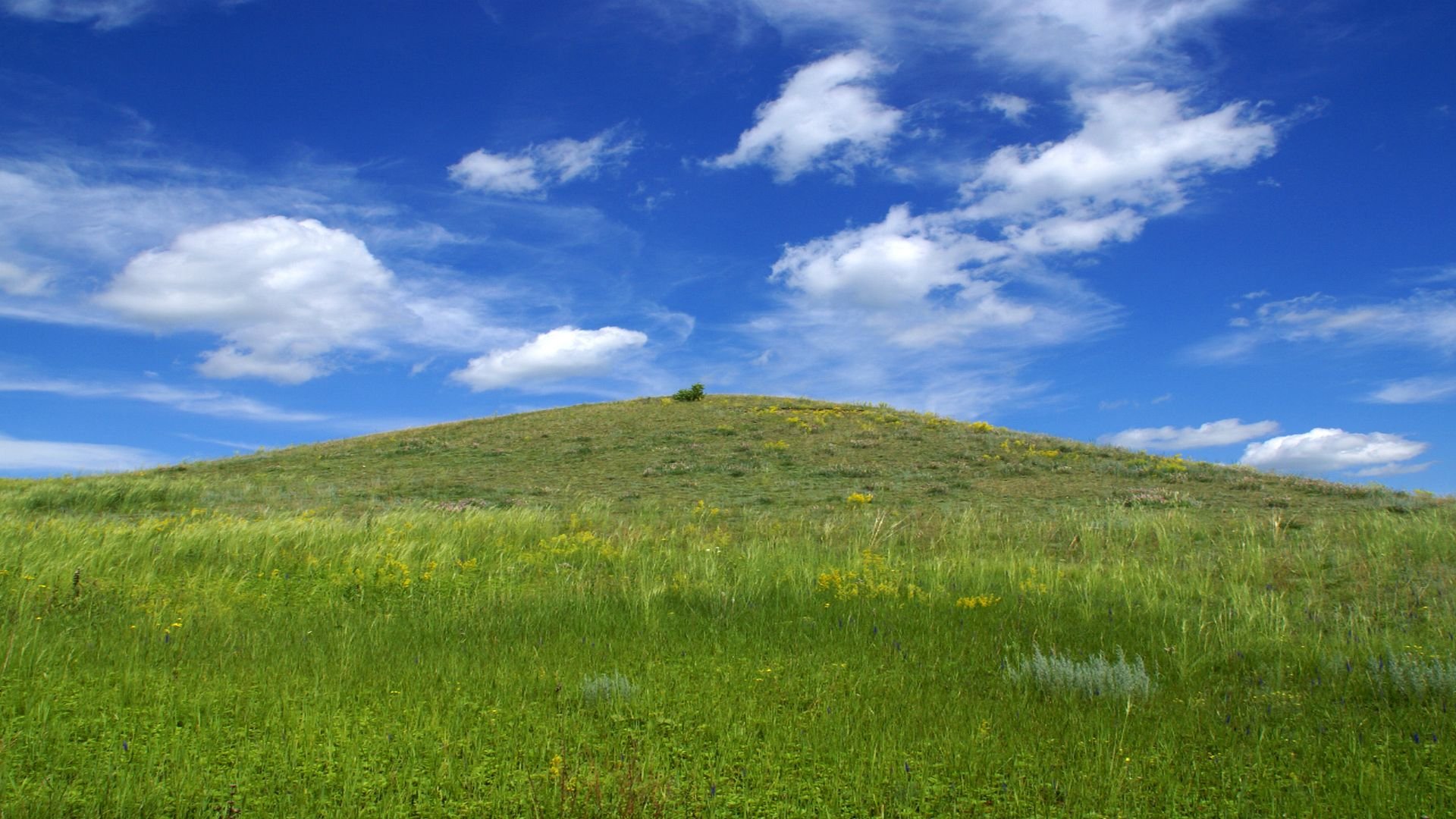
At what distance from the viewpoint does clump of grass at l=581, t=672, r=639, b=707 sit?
475cm

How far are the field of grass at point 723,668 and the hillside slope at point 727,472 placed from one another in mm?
5132

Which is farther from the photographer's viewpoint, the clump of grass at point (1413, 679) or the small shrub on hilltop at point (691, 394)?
the small shrub on hilltop at point (691, 394)

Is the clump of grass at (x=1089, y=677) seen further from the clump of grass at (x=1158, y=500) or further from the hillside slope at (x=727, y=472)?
the clump of grass at (x=1158, y=500)

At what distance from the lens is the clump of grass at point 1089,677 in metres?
5.02

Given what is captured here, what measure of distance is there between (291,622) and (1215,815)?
6.97m

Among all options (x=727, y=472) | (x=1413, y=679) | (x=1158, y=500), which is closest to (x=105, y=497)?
(x=727, y=472)

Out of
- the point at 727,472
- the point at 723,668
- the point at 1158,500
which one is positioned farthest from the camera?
the point at 727,472

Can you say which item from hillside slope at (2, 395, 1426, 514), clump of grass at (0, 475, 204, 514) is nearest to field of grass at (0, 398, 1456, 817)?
hillside slope at (2, 395, 1426, 514)

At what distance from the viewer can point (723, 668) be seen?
5395mm

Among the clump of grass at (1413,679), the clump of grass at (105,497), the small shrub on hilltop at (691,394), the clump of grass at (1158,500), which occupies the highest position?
the small shrub on hilltop at (691,394)

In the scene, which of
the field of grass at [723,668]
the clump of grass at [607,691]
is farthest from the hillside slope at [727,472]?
the clump of grass at [607,691]

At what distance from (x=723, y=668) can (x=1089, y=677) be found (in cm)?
238

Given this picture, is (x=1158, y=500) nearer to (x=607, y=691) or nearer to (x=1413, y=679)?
(x=1413, y=679)

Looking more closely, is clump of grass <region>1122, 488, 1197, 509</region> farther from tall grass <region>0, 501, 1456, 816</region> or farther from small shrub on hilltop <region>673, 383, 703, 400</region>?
small shrub on hilltop <region>673, 383, 703, 400</region>
